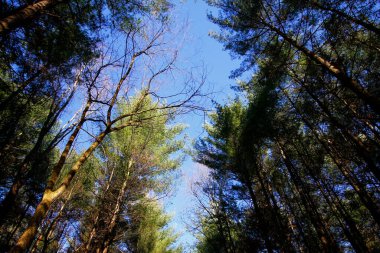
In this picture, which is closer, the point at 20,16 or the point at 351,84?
the point at 20,16

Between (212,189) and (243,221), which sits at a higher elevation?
(212,189)

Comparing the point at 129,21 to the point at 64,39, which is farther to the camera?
the point at 129,21

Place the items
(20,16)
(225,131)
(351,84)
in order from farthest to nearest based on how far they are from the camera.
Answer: (225,131)
(351,84)
(20,16)

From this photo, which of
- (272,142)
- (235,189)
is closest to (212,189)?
(235,189)

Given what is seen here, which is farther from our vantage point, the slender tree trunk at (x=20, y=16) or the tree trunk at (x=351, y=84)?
the tree trunk at (x=351, y=84)

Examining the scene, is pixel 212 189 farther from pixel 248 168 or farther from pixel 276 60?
pixel 276 60

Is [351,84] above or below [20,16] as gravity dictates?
above

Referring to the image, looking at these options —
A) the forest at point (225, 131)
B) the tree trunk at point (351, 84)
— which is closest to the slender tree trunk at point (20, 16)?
the forest at point (225, 131)

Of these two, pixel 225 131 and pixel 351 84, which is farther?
pixel 225 131

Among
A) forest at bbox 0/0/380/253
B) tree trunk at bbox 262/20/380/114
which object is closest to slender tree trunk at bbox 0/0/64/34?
forest at bbox 0/0/380/253

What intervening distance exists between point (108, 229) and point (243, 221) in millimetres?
6211

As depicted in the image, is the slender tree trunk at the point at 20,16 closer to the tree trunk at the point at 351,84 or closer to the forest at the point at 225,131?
the forest at the point at 225,131

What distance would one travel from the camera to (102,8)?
17.7 ft

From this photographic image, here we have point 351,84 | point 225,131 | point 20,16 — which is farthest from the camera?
point 225,131
